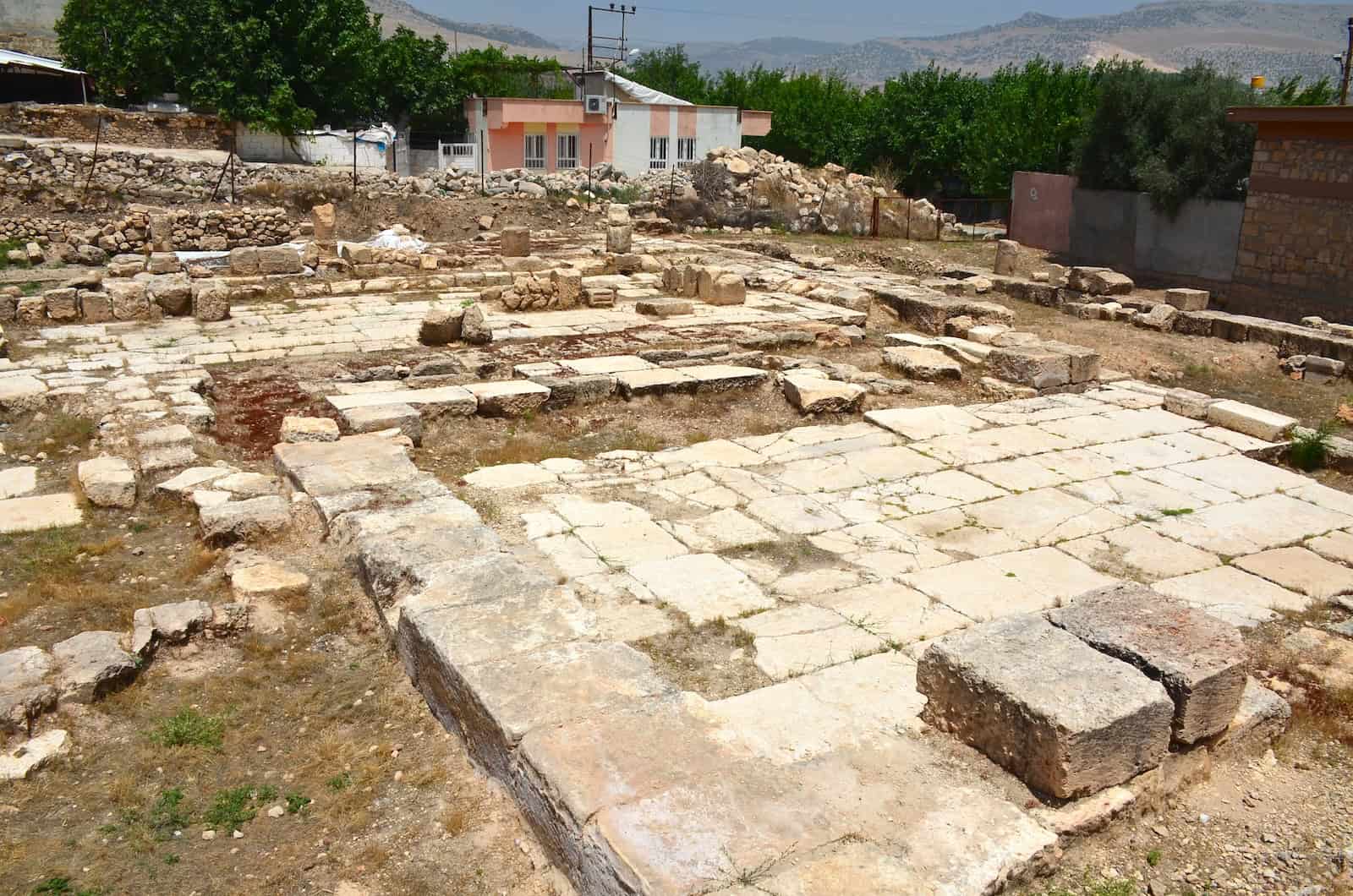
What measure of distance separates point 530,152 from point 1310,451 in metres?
36.8

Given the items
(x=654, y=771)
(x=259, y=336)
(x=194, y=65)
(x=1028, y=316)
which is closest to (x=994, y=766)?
(x=654, y=771)

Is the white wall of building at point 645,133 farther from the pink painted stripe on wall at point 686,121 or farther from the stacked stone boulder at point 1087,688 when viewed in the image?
the stacked stone boulder at point 1087,688

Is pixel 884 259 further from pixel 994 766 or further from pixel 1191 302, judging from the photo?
pixel 994 766

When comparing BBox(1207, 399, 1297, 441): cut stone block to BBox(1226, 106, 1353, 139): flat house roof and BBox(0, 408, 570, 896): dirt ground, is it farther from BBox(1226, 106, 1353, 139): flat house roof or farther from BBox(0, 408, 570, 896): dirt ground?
BBox(1226, 106, 1353, 139): flat house roof

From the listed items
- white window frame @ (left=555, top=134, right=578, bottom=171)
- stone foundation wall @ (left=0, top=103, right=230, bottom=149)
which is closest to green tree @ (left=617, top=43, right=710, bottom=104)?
white window frame @ (left=555, top=134, right=578, bottom=171)

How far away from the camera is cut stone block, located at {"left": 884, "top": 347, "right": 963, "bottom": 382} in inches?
430

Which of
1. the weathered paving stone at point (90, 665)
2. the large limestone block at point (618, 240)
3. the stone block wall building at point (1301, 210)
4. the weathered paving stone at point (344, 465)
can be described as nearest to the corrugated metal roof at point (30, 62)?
the large limestone block at point (618, 240)

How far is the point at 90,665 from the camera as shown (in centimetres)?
464

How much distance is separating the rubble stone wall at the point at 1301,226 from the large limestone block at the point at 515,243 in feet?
40.7

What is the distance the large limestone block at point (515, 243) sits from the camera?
63.2 ft

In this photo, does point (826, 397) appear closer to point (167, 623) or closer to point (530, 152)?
point (167, 623)

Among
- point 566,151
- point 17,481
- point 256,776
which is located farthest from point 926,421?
point 566,151

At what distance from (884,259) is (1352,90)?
80.6 ft

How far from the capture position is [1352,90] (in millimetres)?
35344
